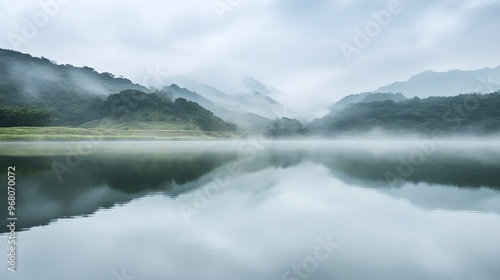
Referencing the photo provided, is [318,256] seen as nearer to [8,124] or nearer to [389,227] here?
[389,227]

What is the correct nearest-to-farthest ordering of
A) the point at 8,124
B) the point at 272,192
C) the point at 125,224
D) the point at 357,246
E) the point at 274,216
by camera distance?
the point at 357,246 < the point at 125,224 < the point at 274,216 < the point at 272,192 < the point at 8,124

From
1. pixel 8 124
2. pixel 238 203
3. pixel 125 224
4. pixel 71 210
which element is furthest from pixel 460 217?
pixel 8 124

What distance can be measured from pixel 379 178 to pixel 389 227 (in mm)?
23391

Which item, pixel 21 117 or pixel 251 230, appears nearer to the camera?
pixel 251 230

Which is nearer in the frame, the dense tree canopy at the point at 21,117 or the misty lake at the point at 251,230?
the misty lake at the point at 251,230

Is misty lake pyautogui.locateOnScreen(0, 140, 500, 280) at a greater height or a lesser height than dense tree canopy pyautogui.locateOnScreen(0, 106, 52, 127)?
lesser

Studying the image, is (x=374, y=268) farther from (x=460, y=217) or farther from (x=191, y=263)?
(x=460, y=217)

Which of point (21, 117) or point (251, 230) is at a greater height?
point (21, 117)

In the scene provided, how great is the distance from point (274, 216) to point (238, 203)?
5.13 metres

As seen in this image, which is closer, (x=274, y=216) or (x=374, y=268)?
(x=374, y=268)

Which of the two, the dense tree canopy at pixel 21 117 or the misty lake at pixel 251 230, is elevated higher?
the dense tree canopy at pixel 21 117

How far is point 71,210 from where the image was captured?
24.3 metres

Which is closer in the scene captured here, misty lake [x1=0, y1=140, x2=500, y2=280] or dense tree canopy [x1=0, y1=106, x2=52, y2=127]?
misty lake [x1=0, y1=140, x2=500, y2=280]

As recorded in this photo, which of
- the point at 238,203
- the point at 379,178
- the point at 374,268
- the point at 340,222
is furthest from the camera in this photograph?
the point at 379,178
